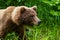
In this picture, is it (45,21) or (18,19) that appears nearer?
(18,19)

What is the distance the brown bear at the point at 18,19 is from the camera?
496 cm

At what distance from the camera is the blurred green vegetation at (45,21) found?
5891mm

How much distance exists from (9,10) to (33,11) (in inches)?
21.6

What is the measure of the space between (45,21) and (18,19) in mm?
1785

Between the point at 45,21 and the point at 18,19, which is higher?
the point at 18,19

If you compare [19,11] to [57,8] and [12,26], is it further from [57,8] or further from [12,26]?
[57,8]

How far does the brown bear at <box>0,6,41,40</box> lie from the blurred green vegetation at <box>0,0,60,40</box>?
0.45m

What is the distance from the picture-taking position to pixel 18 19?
499 centimetres

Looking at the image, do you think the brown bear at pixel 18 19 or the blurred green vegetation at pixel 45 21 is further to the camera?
the blurred green vegetation at pixel 45 21

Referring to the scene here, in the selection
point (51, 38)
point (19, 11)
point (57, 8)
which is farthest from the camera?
point (57, 8)

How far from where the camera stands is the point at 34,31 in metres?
6.12

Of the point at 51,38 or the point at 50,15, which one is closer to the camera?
the point at 51,38

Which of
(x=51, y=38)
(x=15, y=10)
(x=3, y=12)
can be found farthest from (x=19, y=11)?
(x=51, y=38)

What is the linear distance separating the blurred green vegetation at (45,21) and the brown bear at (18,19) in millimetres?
447
